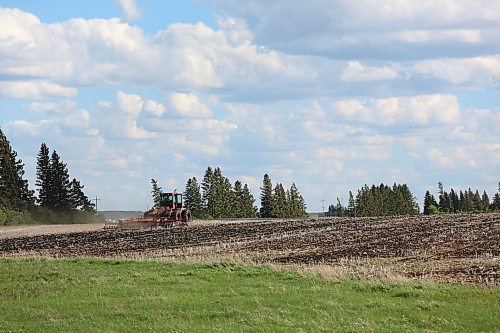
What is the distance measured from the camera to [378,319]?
18.3 metres

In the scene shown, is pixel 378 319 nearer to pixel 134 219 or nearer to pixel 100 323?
pixel 100 323

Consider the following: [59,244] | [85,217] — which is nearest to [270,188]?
[85,217]

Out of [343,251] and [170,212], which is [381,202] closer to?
[170,212]

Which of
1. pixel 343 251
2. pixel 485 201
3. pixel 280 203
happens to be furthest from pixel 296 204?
pixel 343 251

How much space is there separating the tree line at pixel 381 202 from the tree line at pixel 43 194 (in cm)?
5179

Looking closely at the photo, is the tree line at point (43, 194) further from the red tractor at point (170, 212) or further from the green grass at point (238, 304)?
the green grass at point (238, 304)

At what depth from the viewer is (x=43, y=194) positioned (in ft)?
366

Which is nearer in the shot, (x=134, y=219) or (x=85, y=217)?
(x=134, y=219)

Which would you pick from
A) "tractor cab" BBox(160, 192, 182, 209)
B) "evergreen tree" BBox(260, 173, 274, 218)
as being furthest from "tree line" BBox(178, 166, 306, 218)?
"tractor cab" BBox(160, 192, 182, 209)

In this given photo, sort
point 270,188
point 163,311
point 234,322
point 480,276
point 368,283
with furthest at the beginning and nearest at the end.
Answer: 1. point 270,188
2. point 480,276
3. point 368,283
4. point 163,311
5. point 234,322

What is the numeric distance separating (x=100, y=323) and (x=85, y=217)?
99.0 metres

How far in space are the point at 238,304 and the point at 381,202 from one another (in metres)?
133

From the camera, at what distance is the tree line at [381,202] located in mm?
148750

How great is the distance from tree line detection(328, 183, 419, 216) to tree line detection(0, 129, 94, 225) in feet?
170
